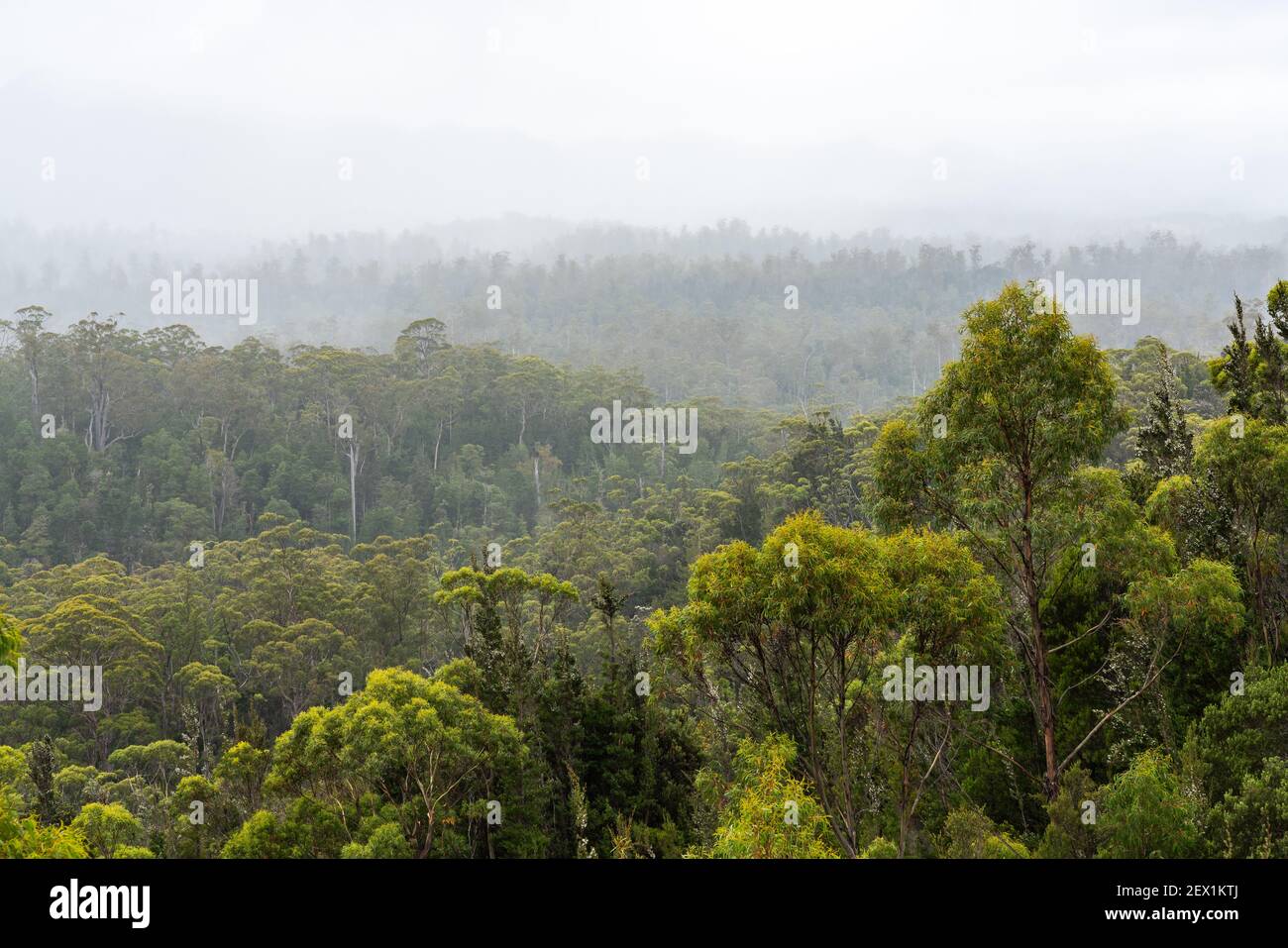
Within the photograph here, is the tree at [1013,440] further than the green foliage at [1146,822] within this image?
Yes

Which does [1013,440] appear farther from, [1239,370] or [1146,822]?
[1239,370]

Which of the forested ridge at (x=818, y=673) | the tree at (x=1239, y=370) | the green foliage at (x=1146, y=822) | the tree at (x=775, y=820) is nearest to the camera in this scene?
the tree at (x=775, y=820)

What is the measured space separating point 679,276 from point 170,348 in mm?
116329

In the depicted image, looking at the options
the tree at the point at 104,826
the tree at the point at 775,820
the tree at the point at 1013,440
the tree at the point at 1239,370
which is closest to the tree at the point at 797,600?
the tree at the point at 775,820

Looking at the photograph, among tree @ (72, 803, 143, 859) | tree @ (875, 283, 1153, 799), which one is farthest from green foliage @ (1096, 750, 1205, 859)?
tree @ (72, 803, 143, 859)

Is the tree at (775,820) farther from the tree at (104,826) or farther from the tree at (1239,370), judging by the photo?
the tree at (104,826)

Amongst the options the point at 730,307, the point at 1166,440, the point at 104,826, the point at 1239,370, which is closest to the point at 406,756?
the point at 104,826

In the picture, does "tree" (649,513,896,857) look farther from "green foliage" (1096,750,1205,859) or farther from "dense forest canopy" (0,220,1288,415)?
"dense forest canopy" (0,220,1288,415)

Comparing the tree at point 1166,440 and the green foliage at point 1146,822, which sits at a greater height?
the tree at point 1166,440

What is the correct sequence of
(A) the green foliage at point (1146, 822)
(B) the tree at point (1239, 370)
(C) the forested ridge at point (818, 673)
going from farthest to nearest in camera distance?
(B) the tree at point (1239, 370) < (C) the forested ridge at point (818, 673) < (A) the green foliage at point (1146, 822)

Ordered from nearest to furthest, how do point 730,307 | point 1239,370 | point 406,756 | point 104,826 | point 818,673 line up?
point 406,756, point 1239,370, point 818,673, point 104,826, point 730,307

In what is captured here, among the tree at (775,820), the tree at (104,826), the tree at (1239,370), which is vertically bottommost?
the tree at (104,826)

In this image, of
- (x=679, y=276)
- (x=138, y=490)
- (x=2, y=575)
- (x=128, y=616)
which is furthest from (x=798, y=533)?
(x=679, y=276)

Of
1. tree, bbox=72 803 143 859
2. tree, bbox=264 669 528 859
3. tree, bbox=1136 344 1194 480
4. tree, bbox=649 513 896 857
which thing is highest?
tree, bbox=1136 344 1194 480
